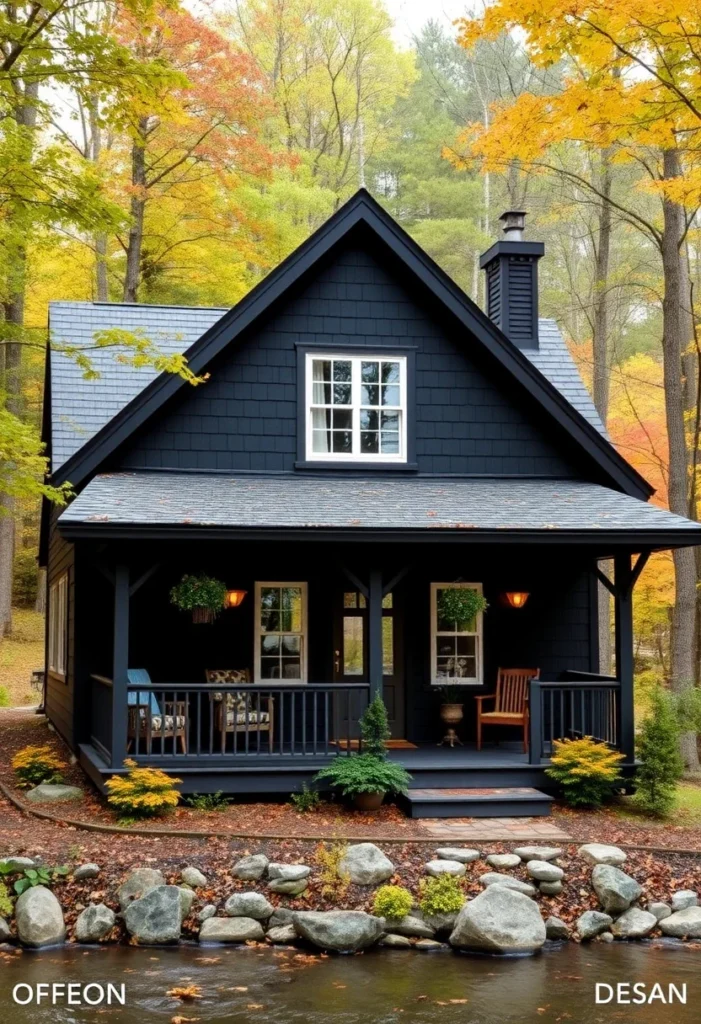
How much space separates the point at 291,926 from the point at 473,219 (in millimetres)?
27173

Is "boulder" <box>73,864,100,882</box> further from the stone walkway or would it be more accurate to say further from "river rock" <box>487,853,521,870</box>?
"river rock" <box>487,853,521,870</box>

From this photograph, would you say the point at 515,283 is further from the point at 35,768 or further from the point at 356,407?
the point at 35,768

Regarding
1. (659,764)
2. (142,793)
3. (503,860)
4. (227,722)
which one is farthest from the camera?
(227,722)

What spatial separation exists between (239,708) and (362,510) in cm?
266

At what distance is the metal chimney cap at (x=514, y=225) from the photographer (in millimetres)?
16531

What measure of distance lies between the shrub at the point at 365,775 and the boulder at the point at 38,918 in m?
3.38

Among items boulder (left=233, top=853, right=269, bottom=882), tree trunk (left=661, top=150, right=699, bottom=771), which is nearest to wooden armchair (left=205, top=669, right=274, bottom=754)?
boulder (left=233, top=853, right=269, bottom=882)

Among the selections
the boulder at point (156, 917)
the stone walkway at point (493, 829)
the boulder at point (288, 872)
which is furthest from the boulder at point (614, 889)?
the boulder at point (156, 917)

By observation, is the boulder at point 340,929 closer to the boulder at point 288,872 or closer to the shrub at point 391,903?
the shrub at point 391,903

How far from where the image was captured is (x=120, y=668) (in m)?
11.4

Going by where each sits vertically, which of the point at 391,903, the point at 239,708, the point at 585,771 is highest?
the point at 239,708

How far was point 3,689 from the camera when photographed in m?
21.6

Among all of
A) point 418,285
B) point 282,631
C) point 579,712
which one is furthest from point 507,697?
point 418,285

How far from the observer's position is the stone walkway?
10.4m
